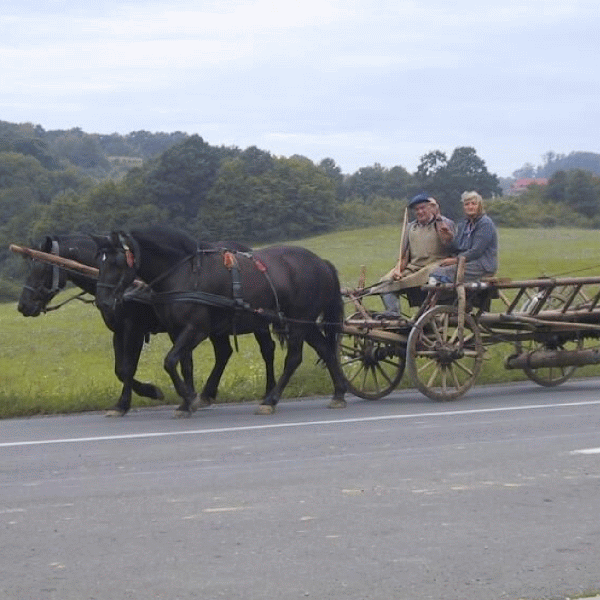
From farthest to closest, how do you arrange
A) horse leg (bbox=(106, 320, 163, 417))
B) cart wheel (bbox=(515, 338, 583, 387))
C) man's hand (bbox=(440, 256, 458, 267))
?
1. cart wheel (bbox=(515, 338, 583, 387))
2. man's hand (bbox=(440, 256, 458, 267))
3. horse leg (bbox=(106, 320, 163, 417))

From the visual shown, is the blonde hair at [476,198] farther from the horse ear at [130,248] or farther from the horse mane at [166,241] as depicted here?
the horse ear at [130,248]

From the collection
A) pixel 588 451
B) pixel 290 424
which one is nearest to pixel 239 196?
pixel 290 424

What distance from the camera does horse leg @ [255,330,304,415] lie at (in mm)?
14510

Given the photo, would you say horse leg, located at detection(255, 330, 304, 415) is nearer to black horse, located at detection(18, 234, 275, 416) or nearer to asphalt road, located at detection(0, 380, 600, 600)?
black horse, located at detection(18, 234, 275, 416)

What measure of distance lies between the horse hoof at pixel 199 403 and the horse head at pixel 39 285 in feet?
6.22

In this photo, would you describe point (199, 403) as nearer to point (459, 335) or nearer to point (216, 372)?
point (216, 372)

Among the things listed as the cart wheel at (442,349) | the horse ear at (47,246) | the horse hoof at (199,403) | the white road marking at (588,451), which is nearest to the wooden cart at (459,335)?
the cart wheel at (442,349)

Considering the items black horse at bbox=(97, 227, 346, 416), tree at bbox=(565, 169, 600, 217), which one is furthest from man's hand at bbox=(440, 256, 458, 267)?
tree at bbox=(565, 169, 600, 217)

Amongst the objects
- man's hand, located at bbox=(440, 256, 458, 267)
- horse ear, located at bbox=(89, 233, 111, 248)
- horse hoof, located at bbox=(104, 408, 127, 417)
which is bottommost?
horse hoof, located at bbox=(104, 408, 127, 417)

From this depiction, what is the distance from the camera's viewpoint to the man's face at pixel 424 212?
1598 centimetres

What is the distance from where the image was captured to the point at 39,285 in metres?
15.2

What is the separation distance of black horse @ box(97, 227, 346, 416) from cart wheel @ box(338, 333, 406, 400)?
43 centimetres

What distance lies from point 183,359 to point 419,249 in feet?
10.5

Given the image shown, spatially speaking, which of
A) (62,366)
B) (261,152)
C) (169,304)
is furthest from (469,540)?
(261,152)
